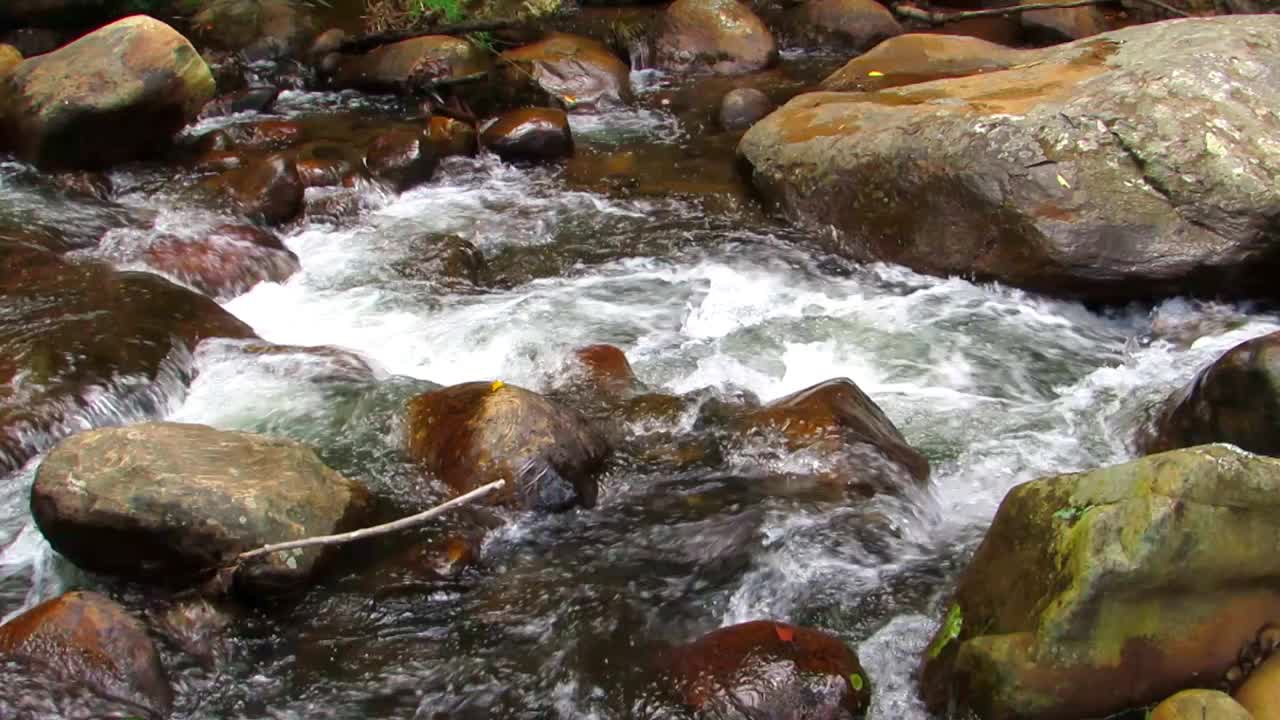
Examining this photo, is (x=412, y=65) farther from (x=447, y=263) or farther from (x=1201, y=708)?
(x=1201, y=708)

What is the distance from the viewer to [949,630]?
3.40 meters

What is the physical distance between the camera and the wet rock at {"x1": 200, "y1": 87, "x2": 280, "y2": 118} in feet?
31.1

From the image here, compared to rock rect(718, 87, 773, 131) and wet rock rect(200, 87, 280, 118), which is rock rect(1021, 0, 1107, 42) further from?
wet rock rect(200, 87, 280, 118)

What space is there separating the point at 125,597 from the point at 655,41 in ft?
29.4

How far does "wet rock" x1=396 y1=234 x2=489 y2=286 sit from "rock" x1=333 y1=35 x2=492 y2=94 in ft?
10.5

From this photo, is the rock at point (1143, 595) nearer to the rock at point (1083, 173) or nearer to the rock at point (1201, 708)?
the rock at point (1201, 708)

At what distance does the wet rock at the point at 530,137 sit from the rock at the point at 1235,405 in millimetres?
5356

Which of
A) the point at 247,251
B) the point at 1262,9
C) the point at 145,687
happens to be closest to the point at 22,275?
the point at 247,251

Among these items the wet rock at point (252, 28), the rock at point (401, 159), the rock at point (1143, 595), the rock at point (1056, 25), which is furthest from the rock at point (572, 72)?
the rock at point (1143, 595)

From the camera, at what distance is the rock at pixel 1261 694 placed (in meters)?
2.87

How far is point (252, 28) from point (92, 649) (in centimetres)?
923

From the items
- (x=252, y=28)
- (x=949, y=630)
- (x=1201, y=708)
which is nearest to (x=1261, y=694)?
(x=1201, y=708)

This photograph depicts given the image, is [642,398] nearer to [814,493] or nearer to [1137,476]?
[814,493]

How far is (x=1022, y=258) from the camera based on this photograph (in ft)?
20.0
